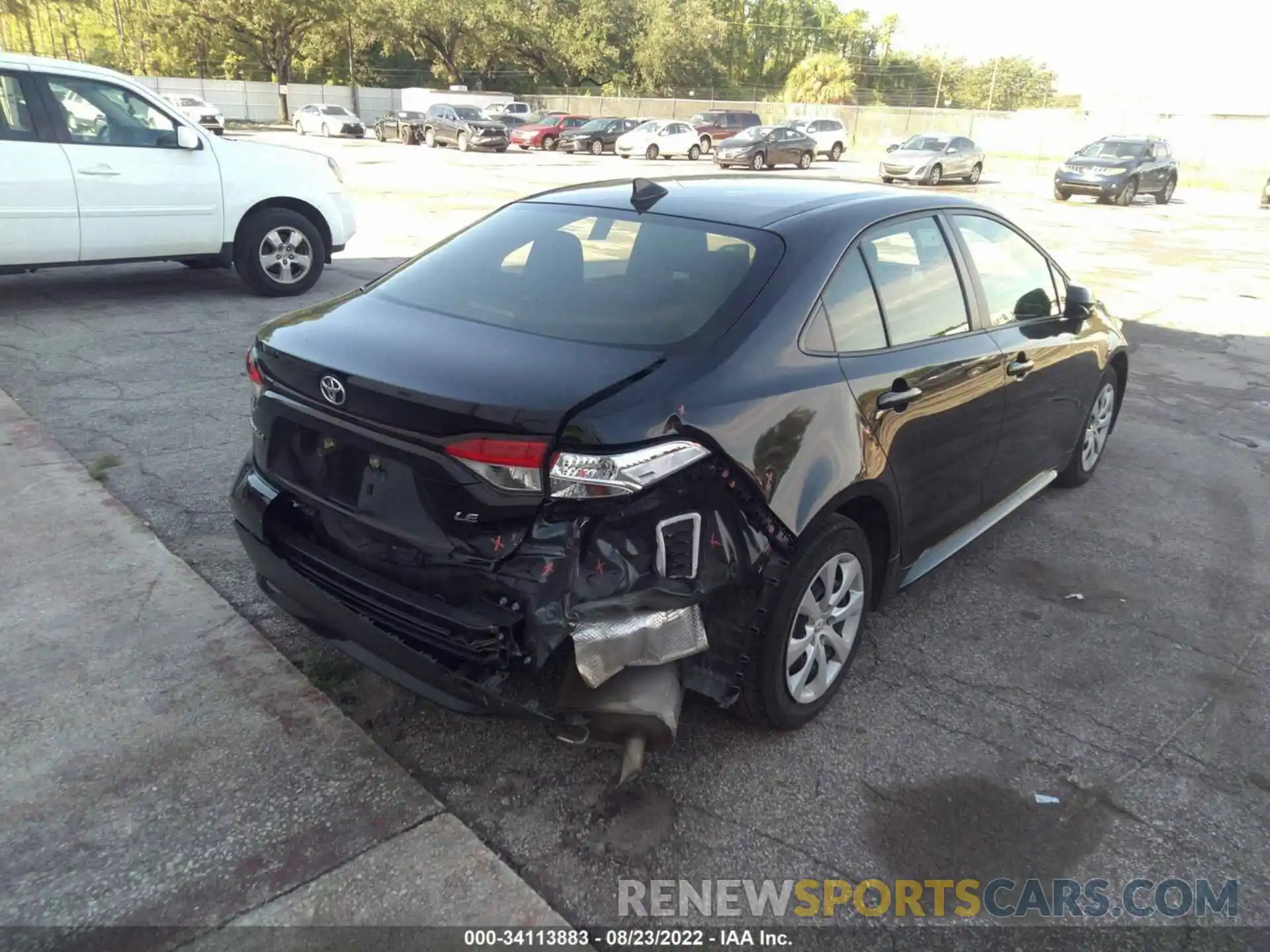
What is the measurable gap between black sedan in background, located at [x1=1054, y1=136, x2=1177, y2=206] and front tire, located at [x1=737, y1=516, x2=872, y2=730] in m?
26.6

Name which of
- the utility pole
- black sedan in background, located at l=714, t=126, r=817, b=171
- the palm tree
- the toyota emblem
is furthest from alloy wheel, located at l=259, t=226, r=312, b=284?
the palm tree

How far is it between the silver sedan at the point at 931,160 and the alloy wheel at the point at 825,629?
26882 millimetres

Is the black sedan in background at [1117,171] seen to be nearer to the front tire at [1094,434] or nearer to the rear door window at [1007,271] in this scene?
the front tire at [1094,434]

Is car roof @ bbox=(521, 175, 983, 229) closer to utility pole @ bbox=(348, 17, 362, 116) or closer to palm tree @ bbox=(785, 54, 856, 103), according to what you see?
utility pole @ bbox=(348, 17, 362, 116)

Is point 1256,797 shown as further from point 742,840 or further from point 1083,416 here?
point 1083,416

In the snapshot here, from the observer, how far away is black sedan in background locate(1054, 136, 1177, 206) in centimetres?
2566

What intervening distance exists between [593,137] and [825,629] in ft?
132

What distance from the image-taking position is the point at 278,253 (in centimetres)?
878

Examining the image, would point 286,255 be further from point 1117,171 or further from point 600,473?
point 1117,171

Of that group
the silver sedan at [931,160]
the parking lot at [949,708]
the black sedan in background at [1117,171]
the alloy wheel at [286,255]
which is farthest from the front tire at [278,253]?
the black sedan in background at [1117,171]

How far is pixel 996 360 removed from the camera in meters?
3.83

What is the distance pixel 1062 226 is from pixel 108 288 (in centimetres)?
1807

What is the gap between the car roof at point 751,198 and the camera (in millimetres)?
3348

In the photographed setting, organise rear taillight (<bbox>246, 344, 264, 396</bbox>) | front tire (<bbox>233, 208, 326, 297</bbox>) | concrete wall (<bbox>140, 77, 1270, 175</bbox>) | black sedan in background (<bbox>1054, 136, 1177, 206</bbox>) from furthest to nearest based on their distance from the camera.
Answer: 1. concrete wall (<bbox>140, 77, 1270, 175</bbox>)
2. black sedan in background (<bbox>1054, 136, 1177, 206</bbox>)
3. front tire (<bbox>233, 208, 326, 297</bbox>)
4. rear taillight (<bbox>246, 344, 264, 396</bbox>)
